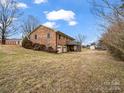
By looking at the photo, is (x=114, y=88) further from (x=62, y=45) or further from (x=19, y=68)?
(x=62, y=45)

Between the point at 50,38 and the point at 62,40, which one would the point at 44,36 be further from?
the point at 62,40

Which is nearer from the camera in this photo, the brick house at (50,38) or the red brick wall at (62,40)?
the brick house at (50,38)

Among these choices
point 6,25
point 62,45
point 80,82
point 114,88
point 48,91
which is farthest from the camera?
point 62,45

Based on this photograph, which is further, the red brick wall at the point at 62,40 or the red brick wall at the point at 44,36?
the red brick wall at the point at 62,40

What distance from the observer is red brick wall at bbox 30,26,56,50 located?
49.0 metres

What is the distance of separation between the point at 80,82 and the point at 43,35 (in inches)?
1539

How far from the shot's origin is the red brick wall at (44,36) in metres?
49.0

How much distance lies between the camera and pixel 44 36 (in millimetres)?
50062

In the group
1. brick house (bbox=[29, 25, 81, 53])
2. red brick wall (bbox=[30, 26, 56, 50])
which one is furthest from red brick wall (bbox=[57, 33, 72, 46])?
red brick wall (bbox=[30, 26, 56, 50])

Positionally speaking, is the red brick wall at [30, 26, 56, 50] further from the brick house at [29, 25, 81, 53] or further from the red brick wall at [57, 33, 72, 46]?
the red brick wall at [57, 33, 72, 46]

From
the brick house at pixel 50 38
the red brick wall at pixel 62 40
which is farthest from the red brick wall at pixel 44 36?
the red brick wall at pixel 62 40

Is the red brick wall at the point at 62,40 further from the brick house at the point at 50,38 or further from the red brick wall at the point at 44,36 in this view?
the red brick wall at the point at 44,36

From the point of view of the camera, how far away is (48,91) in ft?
32.9

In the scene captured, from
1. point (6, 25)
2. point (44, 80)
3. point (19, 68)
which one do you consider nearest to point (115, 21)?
point (44, 80)
